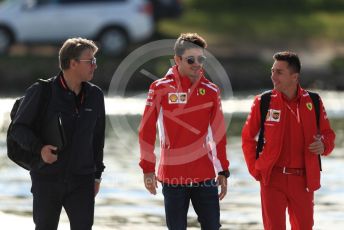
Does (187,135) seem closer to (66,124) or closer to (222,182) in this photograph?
(222,182)

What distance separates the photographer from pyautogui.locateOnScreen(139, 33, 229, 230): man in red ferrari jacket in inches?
353

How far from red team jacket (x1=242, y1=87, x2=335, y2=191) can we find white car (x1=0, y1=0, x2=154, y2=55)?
89.2 feet

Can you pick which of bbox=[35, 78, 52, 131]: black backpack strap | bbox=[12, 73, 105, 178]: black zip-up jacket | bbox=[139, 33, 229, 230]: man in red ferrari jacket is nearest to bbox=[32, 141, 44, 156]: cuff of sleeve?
bbox=[12, 73, 105, 178]: black zip-up jacket

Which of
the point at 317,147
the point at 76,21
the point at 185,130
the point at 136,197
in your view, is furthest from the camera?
the point at 76,21

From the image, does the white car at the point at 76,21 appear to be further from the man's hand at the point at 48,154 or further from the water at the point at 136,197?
the man's hand at the point at 48,154

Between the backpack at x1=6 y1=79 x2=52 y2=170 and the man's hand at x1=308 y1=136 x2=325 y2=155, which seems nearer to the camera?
the backpack at x1=6 y1=79 x2=52 y2=170

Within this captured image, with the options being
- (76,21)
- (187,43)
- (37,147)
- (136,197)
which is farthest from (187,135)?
(76,21)

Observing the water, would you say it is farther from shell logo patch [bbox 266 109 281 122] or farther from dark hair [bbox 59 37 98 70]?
dark hair [bbox 59 37 98 70]

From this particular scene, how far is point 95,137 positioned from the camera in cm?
873

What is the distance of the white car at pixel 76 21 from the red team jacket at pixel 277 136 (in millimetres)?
27194

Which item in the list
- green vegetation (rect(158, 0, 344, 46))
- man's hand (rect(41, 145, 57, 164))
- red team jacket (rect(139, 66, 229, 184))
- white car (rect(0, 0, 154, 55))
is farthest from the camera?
green vegetation (rect(158, 0, 344, 46))

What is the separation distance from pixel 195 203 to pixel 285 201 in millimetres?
697

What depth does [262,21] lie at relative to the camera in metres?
46.4

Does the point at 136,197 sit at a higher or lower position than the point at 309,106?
lower
